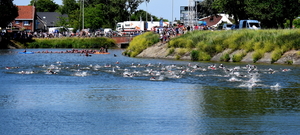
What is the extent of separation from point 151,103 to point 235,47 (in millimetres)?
38757

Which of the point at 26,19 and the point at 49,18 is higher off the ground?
the point at 49,18

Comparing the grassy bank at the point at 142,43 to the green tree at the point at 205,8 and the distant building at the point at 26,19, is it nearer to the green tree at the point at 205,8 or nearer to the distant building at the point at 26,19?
the green tree at the point at 205,8

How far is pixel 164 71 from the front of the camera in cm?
5162

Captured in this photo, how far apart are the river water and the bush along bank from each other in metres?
13.4

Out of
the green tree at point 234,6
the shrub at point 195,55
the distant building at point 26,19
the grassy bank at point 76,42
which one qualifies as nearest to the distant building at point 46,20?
the distant building at point 26,19

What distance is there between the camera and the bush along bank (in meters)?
62.2

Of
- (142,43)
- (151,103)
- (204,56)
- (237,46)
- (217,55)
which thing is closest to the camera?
(151,103)

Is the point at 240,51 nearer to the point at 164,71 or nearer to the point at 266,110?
the point at 164,71

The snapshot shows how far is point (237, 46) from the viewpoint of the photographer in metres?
68.4

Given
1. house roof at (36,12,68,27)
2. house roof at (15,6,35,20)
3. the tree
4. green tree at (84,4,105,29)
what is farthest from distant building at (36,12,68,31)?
the tree

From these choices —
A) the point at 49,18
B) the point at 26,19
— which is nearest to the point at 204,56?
the point at 26,19

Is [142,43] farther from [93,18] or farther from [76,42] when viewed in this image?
[93,18]

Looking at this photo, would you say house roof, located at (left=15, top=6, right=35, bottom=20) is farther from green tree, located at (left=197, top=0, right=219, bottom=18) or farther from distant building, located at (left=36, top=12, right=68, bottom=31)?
green tree, located at (left=197, top=0, right=219, bottom=18)

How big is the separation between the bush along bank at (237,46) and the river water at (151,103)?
13435mm
